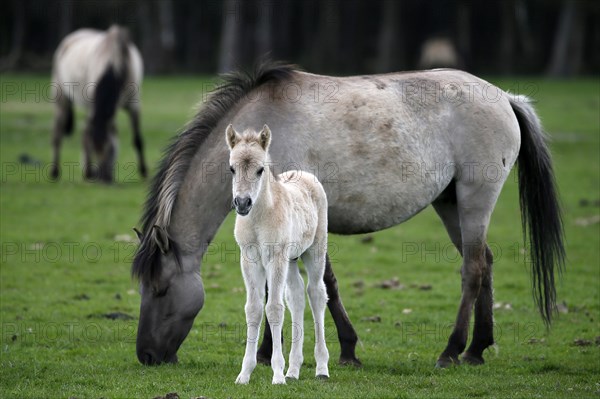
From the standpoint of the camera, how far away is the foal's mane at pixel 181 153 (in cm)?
833

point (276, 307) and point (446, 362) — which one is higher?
point (276, 307)

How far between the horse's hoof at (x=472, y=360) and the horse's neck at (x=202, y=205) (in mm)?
2791

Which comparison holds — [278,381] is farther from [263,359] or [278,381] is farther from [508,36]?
[508,36]

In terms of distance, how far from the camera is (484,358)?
30.9 feet

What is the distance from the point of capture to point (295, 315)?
7.72m

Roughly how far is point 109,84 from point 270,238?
13.3 m

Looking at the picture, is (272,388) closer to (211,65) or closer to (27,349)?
(27,349)

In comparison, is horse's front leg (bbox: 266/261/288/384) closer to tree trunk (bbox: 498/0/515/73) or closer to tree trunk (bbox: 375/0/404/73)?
tree trunk (bbox: 375/0/404/73)

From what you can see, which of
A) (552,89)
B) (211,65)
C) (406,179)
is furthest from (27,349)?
(211,65)

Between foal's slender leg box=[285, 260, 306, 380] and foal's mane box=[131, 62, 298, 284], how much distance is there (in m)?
1.25

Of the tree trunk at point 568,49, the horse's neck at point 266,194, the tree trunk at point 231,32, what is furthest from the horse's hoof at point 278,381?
the tree trunk at point 568,49

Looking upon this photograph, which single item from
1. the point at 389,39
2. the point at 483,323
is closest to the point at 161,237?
the point at 483,323

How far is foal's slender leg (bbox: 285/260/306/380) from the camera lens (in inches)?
296

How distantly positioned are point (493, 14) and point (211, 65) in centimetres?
1862
